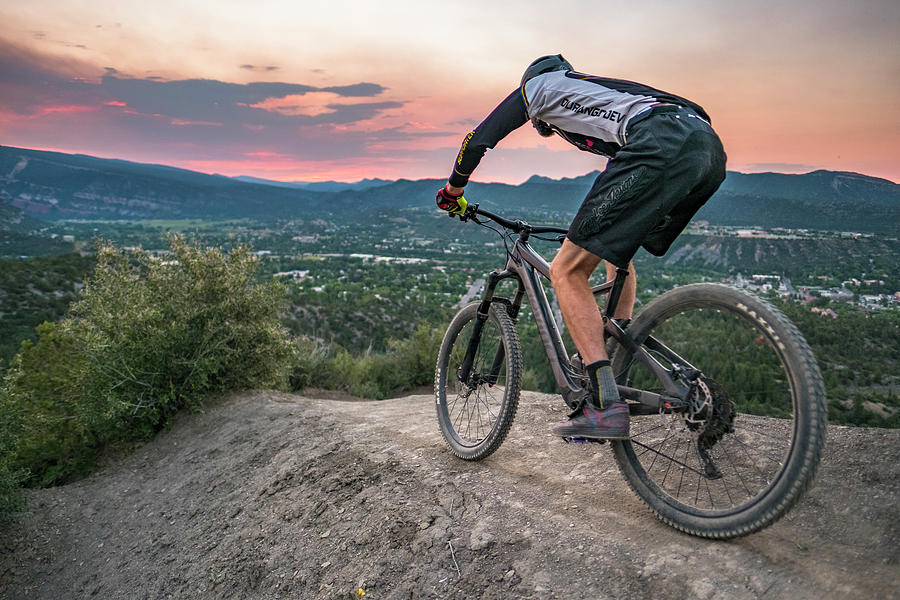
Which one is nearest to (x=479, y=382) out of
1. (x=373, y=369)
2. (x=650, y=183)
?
(x=650, y=183)

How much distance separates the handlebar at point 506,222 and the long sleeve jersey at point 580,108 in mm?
617

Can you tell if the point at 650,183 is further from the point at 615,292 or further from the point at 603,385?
the point at 603,385

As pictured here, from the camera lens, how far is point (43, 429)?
669cm

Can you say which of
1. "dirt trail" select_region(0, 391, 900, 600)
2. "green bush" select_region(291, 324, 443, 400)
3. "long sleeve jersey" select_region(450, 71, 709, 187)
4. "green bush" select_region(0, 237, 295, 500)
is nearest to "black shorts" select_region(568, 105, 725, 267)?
"long sleeve jersey" select_region(450, 71, 709, 187)

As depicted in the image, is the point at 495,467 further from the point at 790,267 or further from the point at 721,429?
the point at 790,267

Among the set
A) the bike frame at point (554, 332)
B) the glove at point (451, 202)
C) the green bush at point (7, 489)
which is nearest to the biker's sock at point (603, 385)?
the bike frame at point (554, 332)

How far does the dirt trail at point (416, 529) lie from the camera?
7.09 ft

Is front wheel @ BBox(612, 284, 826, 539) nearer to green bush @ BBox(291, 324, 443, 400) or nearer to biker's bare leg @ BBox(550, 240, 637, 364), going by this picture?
biker's bare leg @ BBox(550, 240, 637, 364)

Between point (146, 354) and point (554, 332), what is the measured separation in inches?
236

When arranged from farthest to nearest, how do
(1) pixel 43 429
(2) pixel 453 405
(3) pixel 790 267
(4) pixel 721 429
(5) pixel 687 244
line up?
(5) pixel 687 244
(3) pixel 790 267
(1) pixel 43 429
(2) pixel 453 405
(4) pixel 721 429

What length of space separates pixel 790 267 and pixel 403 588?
26684 millimetres

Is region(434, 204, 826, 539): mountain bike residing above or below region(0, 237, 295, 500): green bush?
above

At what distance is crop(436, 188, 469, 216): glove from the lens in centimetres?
356

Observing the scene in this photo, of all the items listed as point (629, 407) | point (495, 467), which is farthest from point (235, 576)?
point (629, 407)
